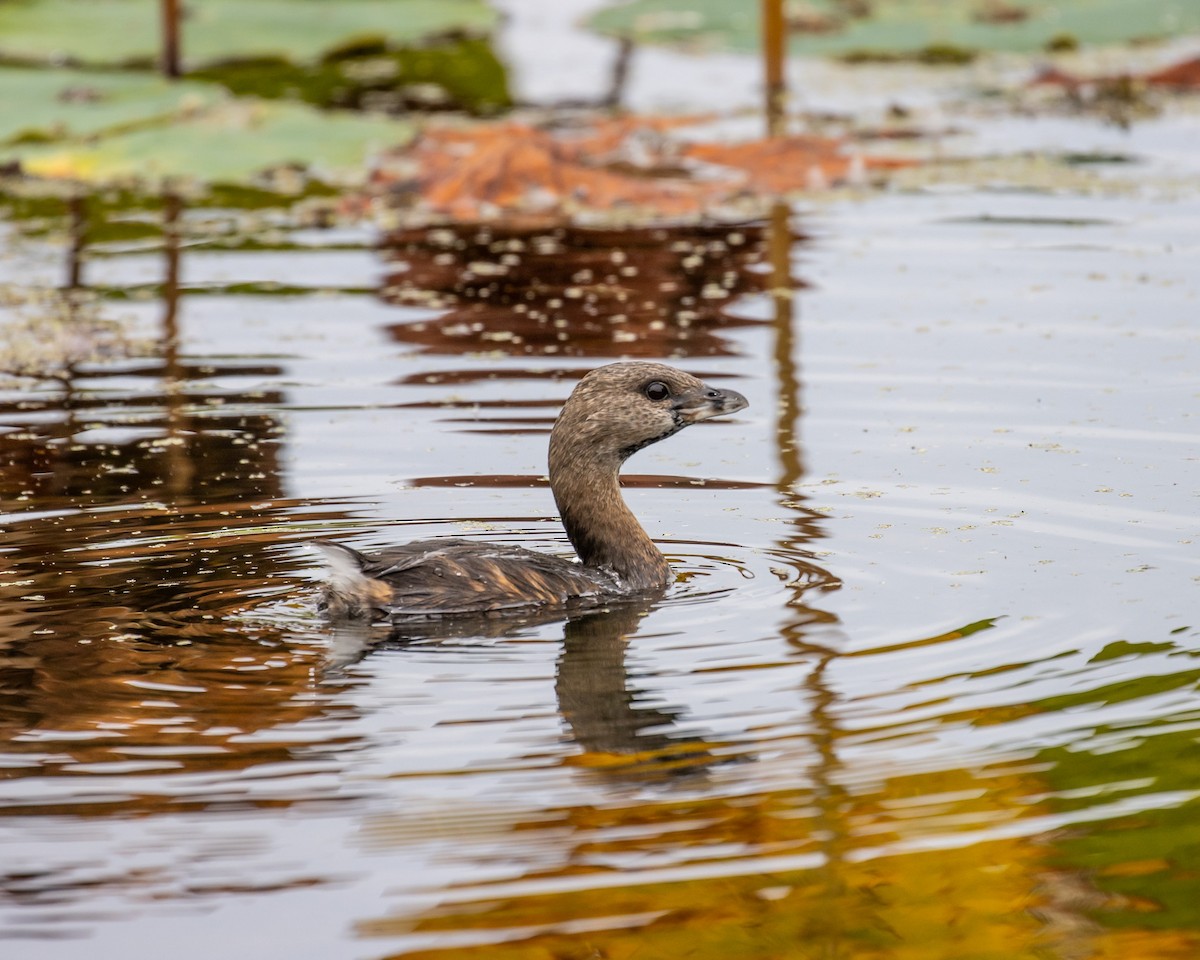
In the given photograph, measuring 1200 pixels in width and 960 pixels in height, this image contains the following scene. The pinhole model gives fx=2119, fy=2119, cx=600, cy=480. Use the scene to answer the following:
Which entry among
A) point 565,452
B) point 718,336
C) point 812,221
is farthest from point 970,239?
point 565,452

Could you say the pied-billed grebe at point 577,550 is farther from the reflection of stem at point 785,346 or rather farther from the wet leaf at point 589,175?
the wet leaf at point 589,175

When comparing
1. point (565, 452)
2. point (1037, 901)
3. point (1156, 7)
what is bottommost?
point (1037, 901)

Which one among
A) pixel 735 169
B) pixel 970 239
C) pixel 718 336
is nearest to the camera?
pixel 718 336

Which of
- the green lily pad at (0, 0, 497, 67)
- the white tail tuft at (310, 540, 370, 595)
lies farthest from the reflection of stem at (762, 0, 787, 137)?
the white tail tuft at (310, 540, 370, 595)

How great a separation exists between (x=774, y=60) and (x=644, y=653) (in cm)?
1247

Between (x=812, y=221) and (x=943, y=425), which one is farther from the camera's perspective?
(x=812, y=221)

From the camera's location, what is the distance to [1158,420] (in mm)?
8570

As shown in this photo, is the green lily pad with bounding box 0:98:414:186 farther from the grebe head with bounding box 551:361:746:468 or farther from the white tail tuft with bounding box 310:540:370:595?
the white tail tuft with bounding box 310:540:370:595

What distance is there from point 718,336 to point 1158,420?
8.78ft

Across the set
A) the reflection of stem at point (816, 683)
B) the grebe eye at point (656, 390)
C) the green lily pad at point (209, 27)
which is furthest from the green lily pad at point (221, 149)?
the grebe eye at point (656, 390)

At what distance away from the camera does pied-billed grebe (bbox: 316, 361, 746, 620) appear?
259 inches

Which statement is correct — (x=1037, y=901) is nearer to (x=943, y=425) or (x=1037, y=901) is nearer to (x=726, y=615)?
(x=726, y=615)

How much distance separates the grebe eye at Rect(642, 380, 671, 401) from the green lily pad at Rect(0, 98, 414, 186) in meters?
8.04

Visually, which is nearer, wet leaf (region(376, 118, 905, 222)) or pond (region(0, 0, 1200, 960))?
pond (region(0, 0, 1200, 960))
